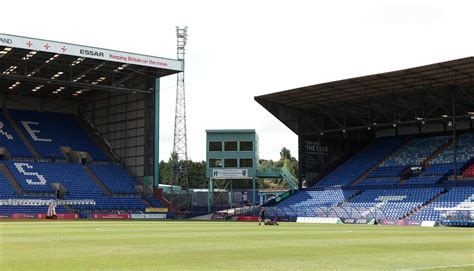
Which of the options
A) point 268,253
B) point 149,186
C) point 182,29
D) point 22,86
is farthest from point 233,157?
point 268,253

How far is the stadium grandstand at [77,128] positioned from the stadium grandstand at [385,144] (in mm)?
14111

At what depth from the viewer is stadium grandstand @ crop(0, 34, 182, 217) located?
6294 centimetres

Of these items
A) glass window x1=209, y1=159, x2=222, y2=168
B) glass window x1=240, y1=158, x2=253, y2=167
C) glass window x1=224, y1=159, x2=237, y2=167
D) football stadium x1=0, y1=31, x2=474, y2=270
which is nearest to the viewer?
football stadium x1=0, y1=31, x2=474, y2=270

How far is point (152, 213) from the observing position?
68.2m

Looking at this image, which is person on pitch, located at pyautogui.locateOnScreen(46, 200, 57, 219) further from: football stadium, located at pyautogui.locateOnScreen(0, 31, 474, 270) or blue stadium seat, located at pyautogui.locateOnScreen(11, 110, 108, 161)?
blue stadium seat, located at pyautogui.locateOnScreen(11, 110, 108, 161)

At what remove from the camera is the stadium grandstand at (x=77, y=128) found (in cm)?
6294

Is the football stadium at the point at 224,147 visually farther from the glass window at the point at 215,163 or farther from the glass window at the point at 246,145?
the glass window at the point at 215,163

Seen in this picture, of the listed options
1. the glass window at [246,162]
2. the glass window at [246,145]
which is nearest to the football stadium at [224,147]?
the glass window at [246,145]

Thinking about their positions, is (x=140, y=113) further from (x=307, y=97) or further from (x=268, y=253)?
(x=268, y=253)

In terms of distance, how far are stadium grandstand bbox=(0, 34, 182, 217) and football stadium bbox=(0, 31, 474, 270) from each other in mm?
143

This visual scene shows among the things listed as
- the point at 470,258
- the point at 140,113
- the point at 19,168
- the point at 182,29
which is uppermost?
the point at 182,29

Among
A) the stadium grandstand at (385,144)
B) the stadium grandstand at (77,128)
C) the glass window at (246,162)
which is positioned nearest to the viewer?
the stadium grandstand at (385,144)

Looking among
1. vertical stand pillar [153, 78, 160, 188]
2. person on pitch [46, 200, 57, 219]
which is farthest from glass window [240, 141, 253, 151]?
person on pitch [46, 200, 57, 219]

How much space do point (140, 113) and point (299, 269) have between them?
61.3 m
